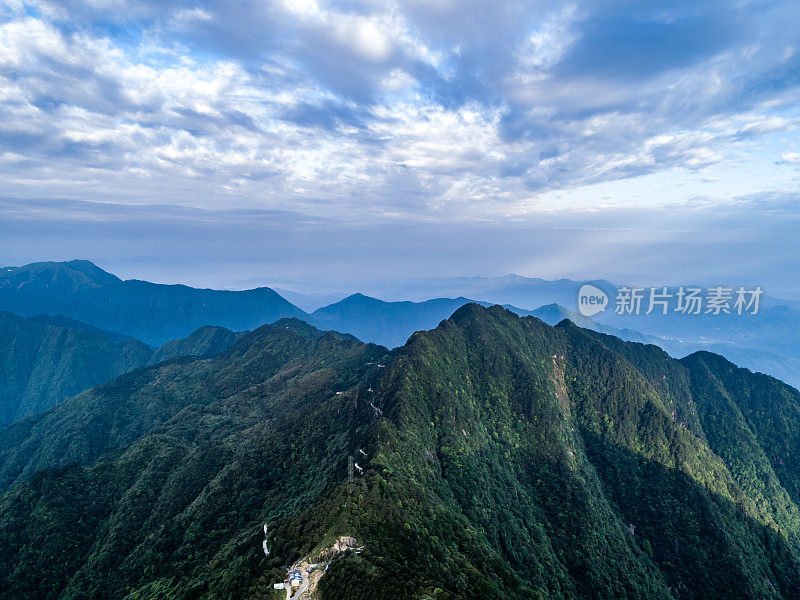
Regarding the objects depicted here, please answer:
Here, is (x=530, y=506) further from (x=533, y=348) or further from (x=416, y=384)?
(x=533, y=348)

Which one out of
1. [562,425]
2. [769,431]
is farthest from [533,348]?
[769,431]

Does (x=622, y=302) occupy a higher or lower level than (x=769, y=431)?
higher

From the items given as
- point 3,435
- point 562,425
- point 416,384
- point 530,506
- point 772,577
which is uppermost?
point 416,384

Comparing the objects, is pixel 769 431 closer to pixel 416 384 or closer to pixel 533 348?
pixel 533 348

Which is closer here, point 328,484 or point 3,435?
point 328,484

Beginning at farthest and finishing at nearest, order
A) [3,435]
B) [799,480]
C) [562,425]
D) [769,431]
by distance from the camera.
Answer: [3,435], [769,431], [799,480], [562,425]

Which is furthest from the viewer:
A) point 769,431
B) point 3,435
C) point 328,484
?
point 3,435
